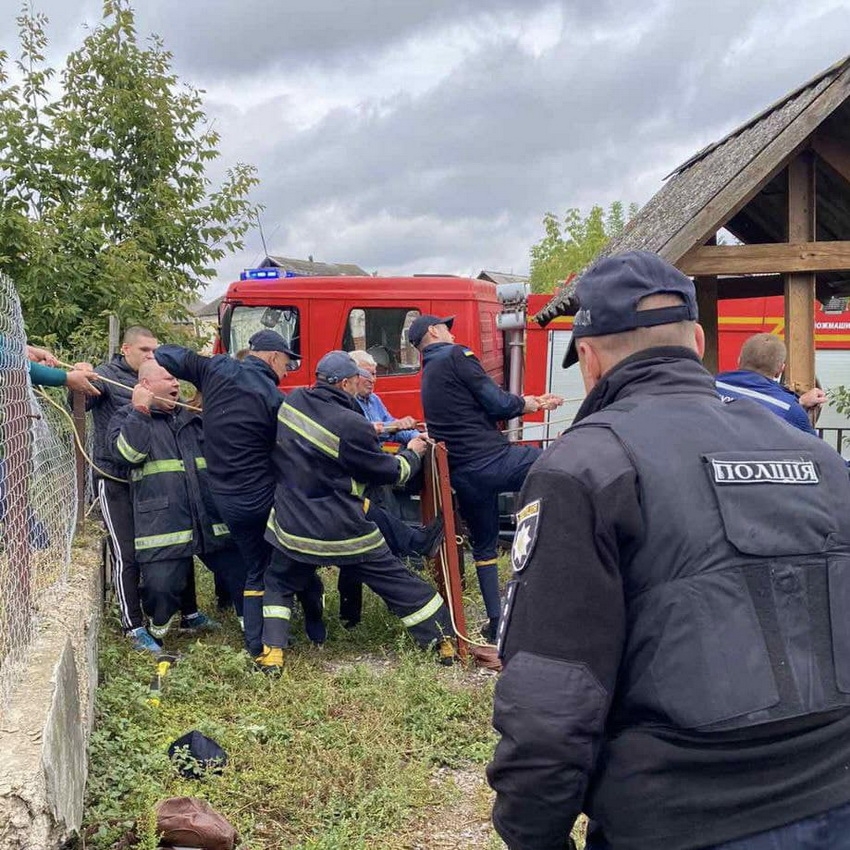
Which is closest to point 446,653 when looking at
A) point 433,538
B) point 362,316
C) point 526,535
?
point 433,538

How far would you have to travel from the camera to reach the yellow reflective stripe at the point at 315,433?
199 inches

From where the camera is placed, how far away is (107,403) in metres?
5.80

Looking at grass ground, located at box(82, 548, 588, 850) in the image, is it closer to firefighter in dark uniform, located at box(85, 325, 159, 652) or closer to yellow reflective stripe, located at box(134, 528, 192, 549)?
firefighter in dark uniform, located at box(85, 325, 159, 652)

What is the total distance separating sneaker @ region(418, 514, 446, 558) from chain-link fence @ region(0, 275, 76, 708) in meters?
2.14

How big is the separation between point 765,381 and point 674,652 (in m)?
3.42

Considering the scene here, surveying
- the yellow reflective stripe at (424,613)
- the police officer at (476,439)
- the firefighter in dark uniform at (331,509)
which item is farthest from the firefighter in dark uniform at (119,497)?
the police officer at (476,439)

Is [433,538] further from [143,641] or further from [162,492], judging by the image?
[143,641]

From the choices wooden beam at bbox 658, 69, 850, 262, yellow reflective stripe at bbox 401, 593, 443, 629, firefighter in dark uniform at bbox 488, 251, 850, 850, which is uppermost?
wooden beam at bbox 658, 69, 850, 262

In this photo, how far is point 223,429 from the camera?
5.32 metres

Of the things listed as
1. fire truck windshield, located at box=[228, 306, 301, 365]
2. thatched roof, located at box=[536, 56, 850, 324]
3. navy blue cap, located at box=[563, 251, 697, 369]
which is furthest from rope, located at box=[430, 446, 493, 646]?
navy blue cap, located at box=[563, 251, 697, 369]

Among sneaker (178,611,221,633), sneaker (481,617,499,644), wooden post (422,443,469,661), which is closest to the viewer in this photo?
wooden post (422,443,469,661)

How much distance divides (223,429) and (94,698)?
1.74 metres

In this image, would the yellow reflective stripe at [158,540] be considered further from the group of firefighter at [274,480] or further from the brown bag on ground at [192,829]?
the brown bag on ground at [192,829]

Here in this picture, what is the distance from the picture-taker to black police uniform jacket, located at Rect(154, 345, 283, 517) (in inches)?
209
